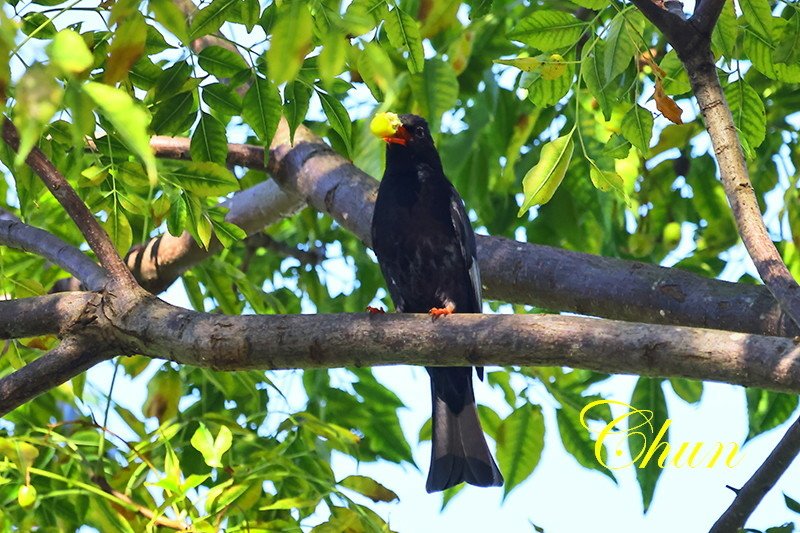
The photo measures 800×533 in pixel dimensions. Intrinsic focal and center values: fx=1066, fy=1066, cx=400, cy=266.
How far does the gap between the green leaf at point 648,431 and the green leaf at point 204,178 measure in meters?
1.66

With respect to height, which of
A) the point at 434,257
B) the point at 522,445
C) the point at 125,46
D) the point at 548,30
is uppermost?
the point at 434,257

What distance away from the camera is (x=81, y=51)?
1306mm

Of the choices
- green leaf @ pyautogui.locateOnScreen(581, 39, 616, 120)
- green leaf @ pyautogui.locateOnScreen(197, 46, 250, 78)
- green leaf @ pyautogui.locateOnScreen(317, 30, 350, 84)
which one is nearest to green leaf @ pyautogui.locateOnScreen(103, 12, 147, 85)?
green leaf @ pyautogui.locateOnScreen(317, 30, 350, 84)

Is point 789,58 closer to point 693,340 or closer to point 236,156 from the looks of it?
point 693,340

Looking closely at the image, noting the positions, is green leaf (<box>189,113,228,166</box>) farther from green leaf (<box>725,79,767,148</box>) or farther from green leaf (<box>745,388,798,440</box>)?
green leaf (<box>745,388,798,440</box>)

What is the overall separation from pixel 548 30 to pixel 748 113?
566mm

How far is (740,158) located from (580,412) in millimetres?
1561

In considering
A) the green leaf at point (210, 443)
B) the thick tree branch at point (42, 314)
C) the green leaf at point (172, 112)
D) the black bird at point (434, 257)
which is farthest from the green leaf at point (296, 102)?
the black bird at point (434, 257)

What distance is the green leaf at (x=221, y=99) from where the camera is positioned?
2732mm

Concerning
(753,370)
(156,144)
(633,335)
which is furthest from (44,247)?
(753,370)

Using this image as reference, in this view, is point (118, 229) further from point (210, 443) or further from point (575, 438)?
point (575, 438)

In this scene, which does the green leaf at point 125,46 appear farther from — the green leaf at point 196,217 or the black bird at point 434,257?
the black bird at point 434,257

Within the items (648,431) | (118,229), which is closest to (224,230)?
(118,229)

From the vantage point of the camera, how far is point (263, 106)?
2.59 metres
